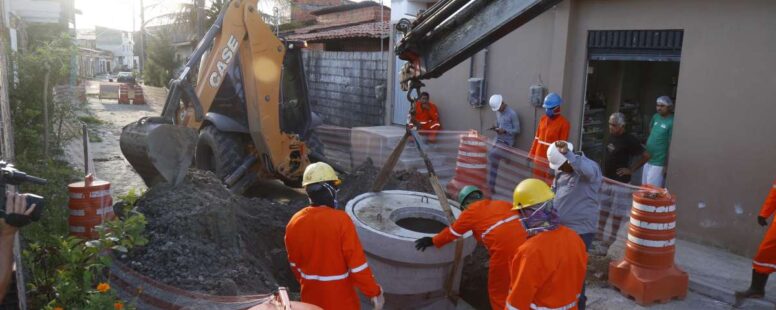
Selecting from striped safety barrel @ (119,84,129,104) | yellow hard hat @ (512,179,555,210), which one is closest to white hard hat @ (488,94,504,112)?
yellow hard hat @ (512,179,555,210)

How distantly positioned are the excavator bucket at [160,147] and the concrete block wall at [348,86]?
23.2ft

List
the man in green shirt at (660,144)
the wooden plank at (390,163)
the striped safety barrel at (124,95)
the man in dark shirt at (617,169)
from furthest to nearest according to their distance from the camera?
the striped safety barrel at (124,95), the man in green shirt at (660,144), the man in dark shirt at (617,169), the wooden plank at (390,163)

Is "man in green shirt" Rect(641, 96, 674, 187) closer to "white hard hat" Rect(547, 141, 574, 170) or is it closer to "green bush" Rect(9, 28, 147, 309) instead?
"white hard hat" Rect(547, 141, 574, 170)

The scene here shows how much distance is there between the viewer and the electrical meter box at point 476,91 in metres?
9.71

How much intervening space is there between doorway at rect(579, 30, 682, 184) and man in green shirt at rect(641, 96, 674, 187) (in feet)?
2.64

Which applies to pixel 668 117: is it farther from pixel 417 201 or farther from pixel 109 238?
pixel 109 238

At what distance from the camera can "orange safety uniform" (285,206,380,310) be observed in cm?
368

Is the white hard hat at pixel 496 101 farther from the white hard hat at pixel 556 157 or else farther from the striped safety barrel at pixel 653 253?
the white hard hat at pixel 556 157

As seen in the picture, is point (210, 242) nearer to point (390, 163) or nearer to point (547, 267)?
point (390, 163)

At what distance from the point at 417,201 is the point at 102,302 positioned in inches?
143

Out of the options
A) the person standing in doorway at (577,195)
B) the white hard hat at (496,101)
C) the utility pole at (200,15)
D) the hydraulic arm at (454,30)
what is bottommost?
the person standing in doorway at (577,195)

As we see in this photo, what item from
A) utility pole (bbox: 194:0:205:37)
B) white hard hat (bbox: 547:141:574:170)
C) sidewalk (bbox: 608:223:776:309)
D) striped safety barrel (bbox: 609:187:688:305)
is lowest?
sidewalk (bbox: 608:223:776:309)

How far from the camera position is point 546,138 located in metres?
7.32

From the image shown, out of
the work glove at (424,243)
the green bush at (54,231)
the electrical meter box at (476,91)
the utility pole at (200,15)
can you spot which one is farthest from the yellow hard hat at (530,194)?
the utility pole at (200,15)
